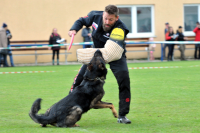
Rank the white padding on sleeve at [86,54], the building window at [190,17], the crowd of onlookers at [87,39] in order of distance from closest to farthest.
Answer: the white padding on sleeve at [86,54]
the crowd of onlookers at [87,39]
the building window at [190,17]

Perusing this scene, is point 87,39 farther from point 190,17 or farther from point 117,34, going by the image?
point 117,34

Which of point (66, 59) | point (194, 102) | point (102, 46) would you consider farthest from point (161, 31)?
point (102, 46)

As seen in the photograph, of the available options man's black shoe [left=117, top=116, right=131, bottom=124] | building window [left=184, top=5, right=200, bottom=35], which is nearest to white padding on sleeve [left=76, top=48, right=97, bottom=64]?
man's black shoe [left=117, top=116, right=131, bottom=124]

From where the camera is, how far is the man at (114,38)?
4.39 metres

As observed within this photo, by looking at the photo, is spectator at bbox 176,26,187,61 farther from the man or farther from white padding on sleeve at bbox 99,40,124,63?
white padding on sleeve at bbox 99,40,124,63

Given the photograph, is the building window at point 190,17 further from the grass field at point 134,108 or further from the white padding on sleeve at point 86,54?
the white padding on sleeve at point 86,54

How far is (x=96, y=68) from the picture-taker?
444 centimetres

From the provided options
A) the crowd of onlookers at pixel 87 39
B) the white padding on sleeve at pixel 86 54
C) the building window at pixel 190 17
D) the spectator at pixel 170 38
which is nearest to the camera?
the white padding on sleeve at pixel 86 54

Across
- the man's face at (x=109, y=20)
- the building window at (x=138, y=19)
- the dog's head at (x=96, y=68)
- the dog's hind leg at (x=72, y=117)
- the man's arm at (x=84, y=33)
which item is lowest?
the dog's hind leg at (x=72, y=117)

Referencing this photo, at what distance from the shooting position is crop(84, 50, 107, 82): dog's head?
4.39m

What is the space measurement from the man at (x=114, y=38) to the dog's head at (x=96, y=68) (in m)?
0.08

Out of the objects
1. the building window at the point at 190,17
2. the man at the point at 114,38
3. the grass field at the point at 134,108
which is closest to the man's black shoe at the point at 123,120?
the man at the point at 114,38

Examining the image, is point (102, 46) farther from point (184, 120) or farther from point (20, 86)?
point (20, 86)

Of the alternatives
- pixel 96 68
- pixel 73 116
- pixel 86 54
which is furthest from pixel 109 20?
pixel 73 116
